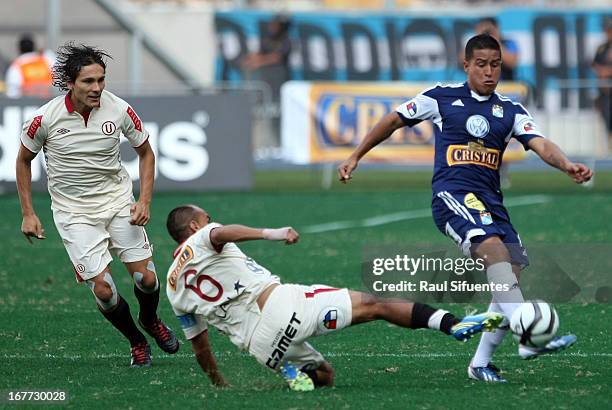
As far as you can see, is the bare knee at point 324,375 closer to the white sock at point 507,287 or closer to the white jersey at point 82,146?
the white sock at point 507,287

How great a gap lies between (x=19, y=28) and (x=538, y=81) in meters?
10.6

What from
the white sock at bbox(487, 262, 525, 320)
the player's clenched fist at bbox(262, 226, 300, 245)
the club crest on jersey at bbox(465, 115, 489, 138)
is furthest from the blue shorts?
the player's clenched fist at bbox(262, 226, 300, 245)

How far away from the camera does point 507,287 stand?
749cm

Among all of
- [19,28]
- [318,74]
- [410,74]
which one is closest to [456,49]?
[410,74]

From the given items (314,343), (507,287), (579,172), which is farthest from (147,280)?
(579,172)

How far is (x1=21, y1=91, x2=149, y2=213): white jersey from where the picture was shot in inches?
338

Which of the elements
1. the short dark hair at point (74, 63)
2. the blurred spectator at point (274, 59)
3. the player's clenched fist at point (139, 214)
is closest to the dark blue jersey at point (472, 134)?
the player's clenched fist at point (139, 214)

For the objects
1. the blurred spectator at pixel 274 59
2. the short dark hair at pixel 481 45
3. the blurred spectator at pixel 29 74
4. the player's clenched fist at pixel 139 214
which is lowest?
the player's clenched fist at pixel 139 214

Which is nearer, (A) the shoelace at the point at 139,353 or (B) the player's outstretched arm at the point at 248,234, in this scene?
(B) the player's outstretched arm at the point at 248,234

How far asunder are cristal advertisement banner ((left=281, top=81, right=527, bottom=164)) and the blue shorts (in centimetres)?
1299

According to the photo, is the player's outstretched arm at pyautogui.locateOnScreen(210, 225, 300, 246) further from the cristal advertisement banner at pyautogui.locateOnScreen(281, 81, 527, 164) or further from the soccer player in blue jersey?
the cristal advertisement banner at pyautogui.locateOnScreen(281, 81, 527, 164)

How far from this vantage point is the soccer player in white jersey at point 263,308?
24.3 feet

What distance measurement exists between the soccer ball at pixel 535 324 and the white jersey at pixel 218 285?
1.39 meters

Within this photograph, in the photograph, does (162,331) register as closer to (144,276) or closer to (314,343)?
(144,276)
